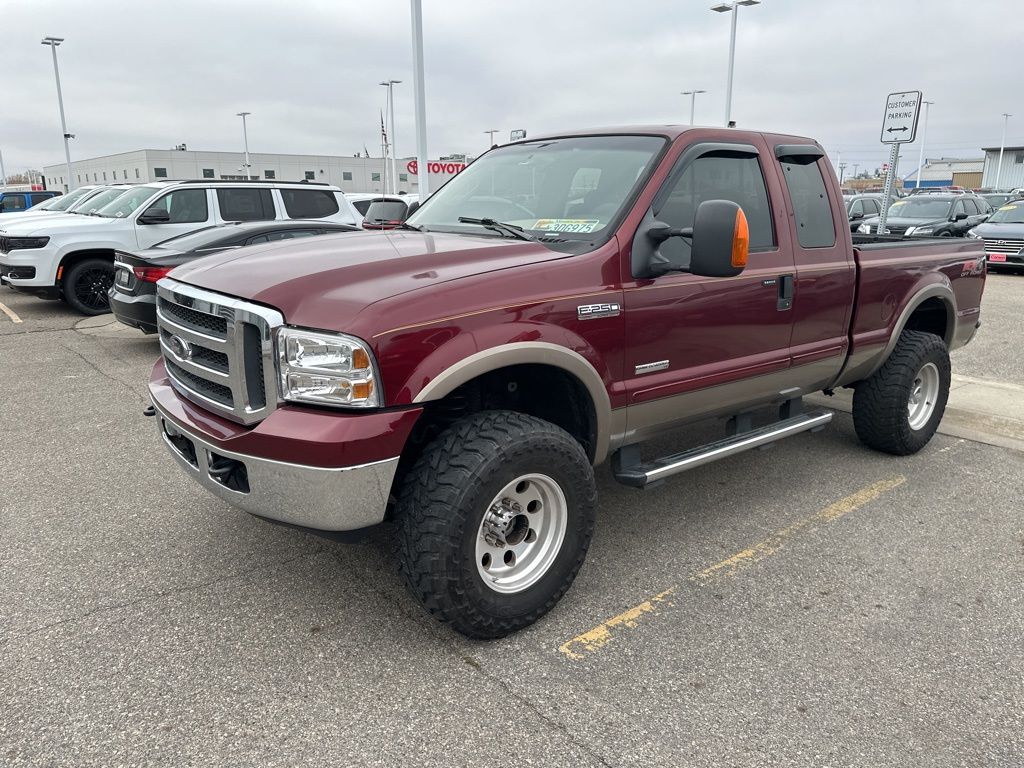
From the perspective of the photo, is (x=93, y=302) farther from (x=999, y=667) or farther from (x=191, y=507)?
(x=999, y=667)

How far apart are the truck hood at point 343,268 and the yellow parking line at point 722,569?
59.4 inches

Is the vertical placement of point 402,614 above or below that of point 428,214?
below

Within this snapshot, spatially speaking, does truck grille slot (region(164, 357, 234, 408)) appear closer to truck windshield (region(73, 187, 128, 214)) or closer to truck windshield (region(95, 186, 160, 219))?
truck windshield (region(95, 186, 160, 219))

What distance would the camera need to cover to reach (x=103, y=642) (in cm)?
296

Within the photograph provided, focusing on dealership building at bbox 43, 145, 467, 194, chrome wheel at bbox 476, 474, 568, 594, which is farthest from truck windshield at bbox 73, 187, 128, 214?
dealership building at bbox 43, 145, 467, 194

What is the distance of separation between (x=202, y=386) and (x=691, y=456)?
2229 millimetres

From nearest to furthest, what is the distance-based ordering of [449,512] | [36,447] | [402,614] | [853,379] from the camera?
[449,512] → [402,614] → [853,379] → [36,447]

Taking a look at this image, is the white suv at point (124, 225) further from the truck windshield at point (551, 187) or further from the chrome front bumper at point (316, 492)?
the chrome front bumper at point (316, 492)

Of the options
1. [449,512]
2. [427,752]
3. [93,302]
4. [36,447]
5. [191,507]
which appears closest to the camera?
[427,752]

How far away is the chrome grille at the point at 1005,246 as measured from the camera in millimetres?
15881

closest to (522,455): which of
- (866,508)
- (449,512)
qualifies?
(449,512)

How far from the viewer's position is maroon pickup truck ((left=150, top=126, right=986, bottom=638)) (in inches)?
104

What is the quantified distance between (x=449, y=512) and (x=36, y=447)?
154 inches

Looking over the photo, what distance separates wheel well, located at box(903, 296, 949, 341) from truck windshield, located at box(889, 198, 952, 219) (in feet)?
49.4
